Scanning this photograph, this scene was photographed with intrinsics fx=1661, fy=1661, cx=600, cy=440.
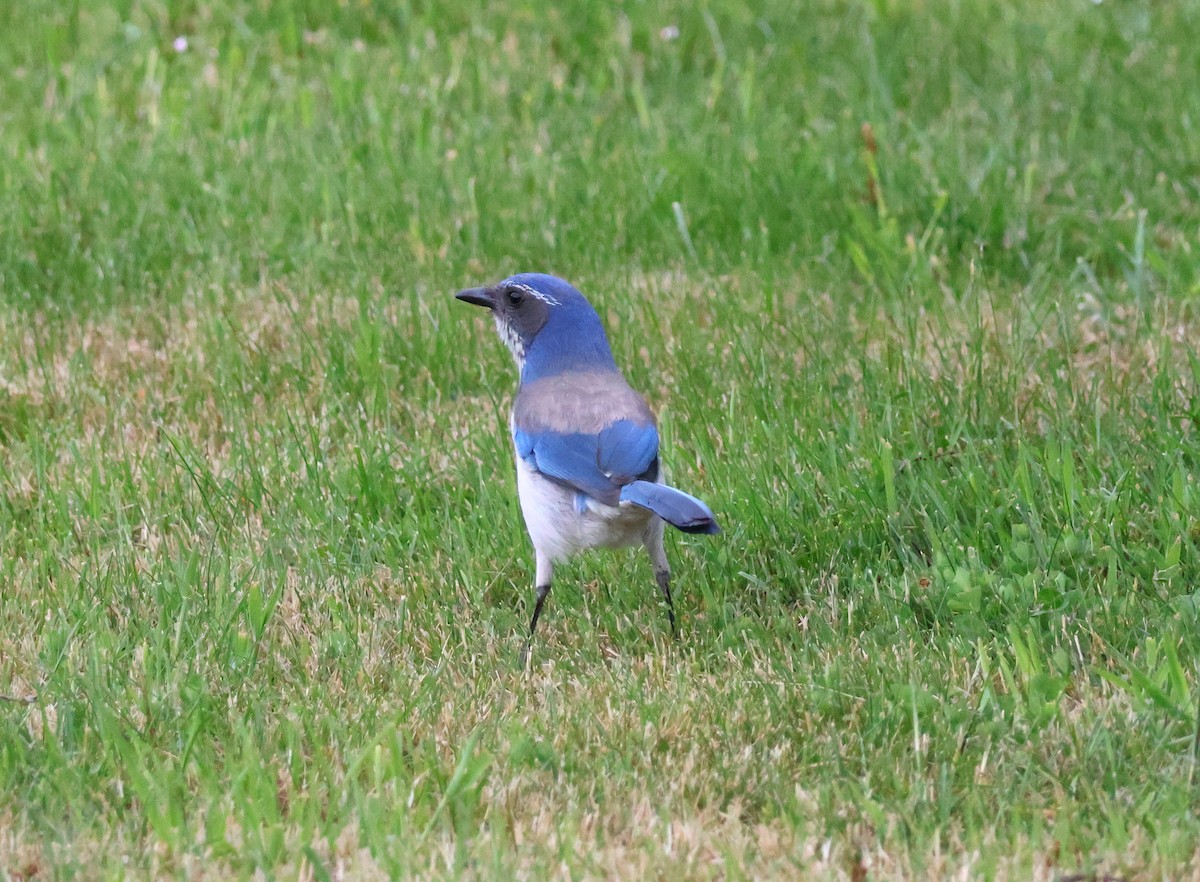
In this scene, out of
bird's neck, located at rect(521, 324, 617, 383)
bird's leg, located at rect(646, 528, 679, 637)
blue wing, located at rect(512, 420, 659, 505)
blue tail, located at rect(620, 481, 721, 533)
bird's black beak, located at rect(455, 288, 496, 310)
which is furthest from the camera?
bird's black beak, located at rect(455, 288, 496, 310)

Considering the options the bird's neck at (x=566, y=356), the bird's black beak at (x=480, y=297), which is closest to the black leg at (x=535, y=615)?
the bird's neck at (x=566, y=356)

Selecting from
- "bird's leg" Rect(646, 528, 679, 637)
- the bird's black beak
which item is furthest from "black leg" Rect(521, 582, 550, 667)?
the bird's black beak

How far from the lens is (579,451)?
177 inches

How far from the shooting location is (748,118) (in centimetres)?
804

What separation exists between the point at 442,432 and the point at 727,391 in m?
1.01

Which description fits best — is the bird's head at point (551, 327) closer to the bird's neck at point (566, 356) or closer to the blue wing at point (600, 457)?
the bird's neck at point (566, 356)

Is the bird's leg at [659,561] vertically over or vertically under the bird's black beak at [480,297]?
under

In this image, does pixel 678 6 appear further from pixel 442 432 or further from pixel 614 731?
pixel 614 731

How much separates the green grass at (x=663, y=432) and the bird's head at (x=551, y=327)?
44 cm

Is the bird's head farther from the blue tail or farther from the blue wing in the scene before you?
the blue tail

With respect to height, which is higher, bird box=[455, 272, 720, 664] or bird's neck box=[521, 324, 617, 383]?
bird's neck box=[521, 324, 617, 383]

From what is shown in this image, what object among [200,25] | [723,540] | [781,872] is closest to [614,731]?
[781,872]

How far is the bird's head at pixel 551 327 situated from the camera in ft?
16.6

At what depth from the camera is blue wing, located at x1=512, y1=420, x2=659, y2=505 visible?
437 centimetres
